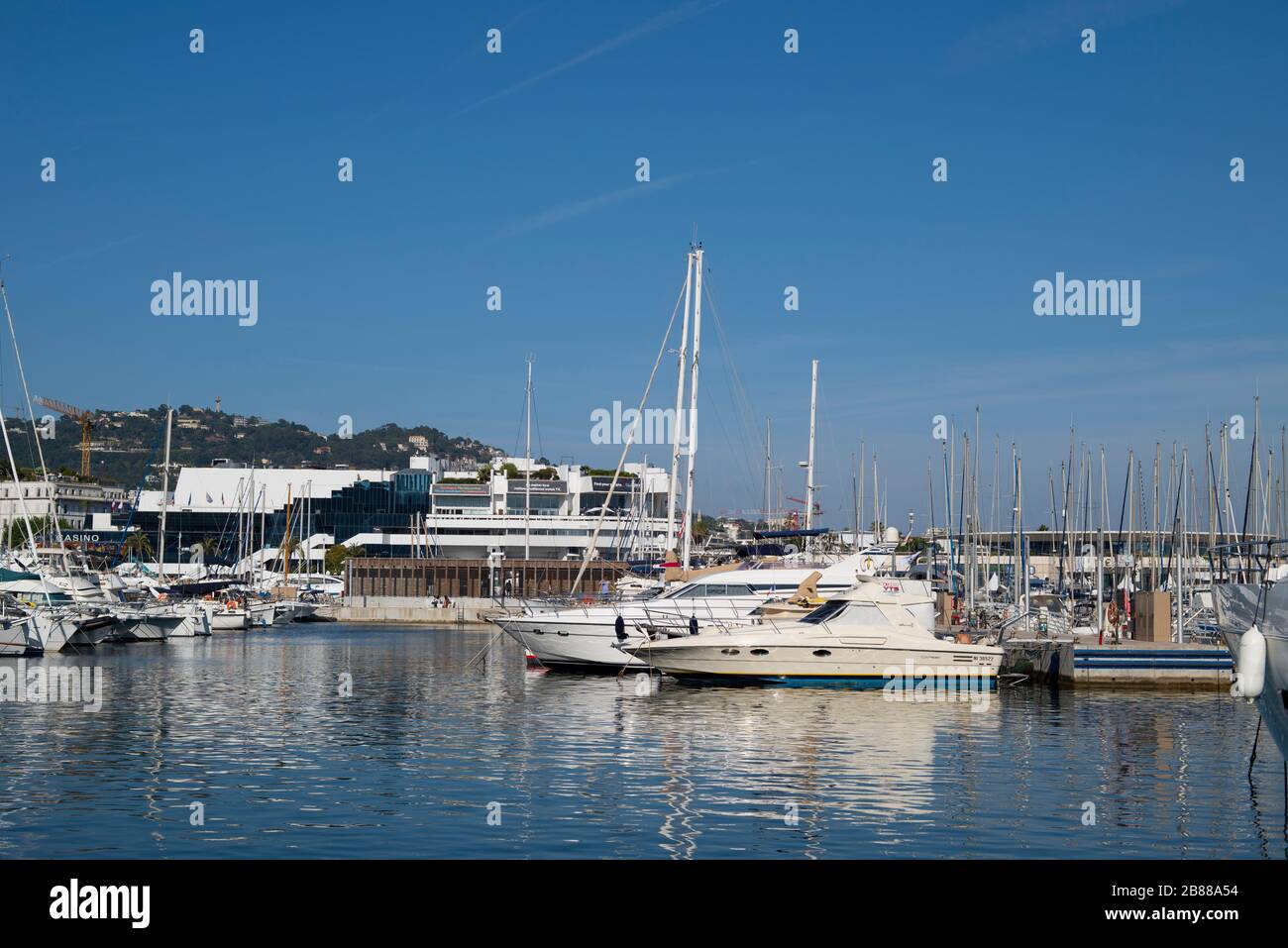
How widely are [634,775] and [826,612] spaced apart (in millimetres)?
17399

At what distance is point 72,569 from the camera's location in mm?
70250

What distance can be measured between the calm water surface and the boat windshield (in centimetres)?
215

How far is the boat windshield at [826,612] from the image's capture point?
3875 cm

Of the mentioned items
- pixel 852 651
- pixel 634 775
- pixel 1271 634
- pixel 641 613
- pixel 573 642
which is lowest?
pixel 634 775

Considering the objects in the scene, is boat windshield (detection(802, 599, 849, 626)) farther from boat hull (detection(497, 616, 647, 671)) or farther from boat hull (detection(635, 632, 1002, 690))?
boat hull (detection(497, 616, 647, 671))

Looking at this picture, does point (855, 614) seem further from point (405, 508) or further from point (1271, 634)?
point (405, 508)

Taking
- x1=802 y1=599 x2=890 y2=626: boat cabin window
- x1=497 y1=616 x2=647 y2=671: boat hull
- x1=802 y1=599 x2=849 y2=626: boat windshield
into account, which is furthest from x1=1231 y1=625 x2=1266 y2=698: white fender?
x1=497 y1=616 x2=647 y2=671: boat hull

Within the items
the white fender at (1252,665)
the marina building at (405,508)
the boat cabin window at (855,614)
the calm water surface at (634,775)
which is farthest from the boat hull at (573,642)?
the marina building at (405,508)

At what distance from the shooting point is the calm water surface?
17250mm

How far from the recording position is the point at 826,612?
39094mm

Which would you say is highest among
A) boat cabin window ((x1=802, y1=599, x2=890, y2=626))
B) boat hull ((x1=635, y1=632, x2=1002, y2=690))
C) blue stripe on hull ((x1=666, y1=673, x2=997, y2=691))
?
boat cabin window ((x1=802, y1=599, x2=890, y2=626))

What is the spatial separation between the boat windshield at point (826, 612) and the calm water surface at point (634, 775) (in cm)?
215

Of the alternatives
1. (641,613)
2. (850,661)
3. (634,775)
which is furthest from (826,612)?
(634,775)
